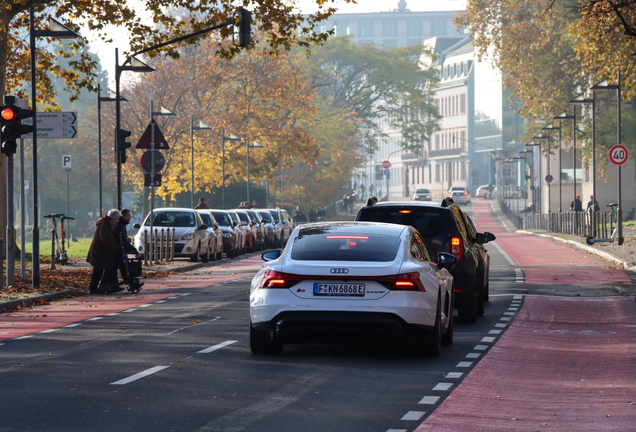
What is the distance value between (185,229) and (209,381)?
2439 centimetres

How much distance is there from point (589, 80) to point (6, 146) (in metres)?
47.6

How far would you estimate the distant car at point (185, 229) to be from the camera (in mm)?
34281

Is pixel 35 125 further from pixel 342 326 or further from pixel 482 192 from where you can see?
pixel 482 192

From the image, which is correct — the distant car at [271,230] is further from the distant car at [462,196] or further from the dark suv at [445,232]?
the distant car at [462,196]

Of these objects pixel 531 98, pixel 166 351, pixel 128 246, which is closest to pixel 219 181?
pixel 531 98

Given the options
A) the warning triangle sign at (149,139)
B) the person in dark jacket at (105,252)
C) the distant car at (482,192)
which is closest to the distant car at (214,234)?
the warning triangle sign at (149,139)

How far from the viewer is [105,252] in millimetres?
22094

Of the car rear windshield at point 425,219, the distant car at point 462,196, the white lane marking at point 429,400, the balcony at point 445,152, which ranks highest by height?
the balcony at point 445,152

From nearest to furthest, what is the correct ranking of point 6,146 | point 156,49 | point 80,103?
1. point 6,146
2. point 156,49
3. point 80,103

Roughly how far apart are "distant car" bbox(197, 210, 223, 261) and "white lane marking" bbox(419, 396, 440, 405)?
87.3 feet

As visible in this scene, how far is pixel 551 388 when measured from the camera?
10.3 m

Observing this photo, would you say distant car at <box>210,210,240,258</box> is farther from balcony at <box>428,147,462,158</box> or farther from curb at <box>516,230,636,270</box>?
balcony at <box>428,147,462,158</box>

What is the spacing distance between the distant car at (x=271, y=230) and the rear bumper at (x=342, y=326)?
3679 cm

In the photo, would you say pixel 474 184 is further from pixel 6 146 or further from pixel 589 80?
pixel 6 146
